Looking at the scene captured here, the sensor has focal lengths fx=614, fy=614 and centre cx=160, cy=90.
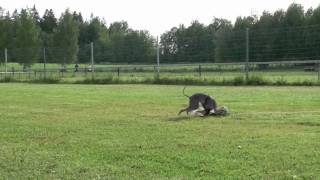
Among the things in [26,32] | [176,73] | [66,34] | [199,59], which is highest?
[26,32]

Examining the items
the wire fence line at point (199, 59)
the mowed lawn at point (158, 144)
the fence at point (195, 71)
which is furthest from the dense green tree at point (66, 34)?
the mowed lawn at point (158, 144)

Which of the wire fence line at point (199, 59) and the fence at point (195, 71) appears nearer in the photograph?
the fence at point (195, 71)

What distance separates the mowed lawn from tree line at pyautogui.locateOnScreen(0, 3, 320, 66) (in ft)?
48.3

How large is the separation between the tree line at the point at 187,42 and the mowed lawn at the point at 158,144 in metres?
14.7

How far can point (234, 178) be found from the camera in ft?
20.4

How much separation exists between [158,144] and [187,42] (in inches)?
984

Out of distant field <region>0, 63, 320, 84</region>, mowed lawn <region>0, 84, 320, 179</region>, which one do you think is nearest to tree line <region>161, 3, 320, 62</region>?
distant field <region>0, 63, 320, 84</region>

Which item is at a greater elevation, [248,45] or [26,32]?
[26,32]

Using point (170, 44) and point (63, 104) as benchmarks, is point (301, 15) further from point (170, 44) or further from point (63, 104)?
point (63, 104)

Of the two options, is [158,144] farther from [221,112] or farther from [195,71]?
[195,71]

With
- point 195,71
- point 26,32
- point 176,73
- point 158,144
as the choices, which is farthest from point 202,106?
point 26,32

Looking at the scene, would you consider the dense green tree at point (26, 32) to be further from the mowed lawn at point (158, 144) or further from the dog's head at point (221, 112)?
the dog's head at point (221, 112)

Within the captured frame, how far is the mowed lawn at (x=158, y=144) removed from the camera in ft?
21.8

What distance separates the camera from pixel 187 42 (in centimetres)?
3309
